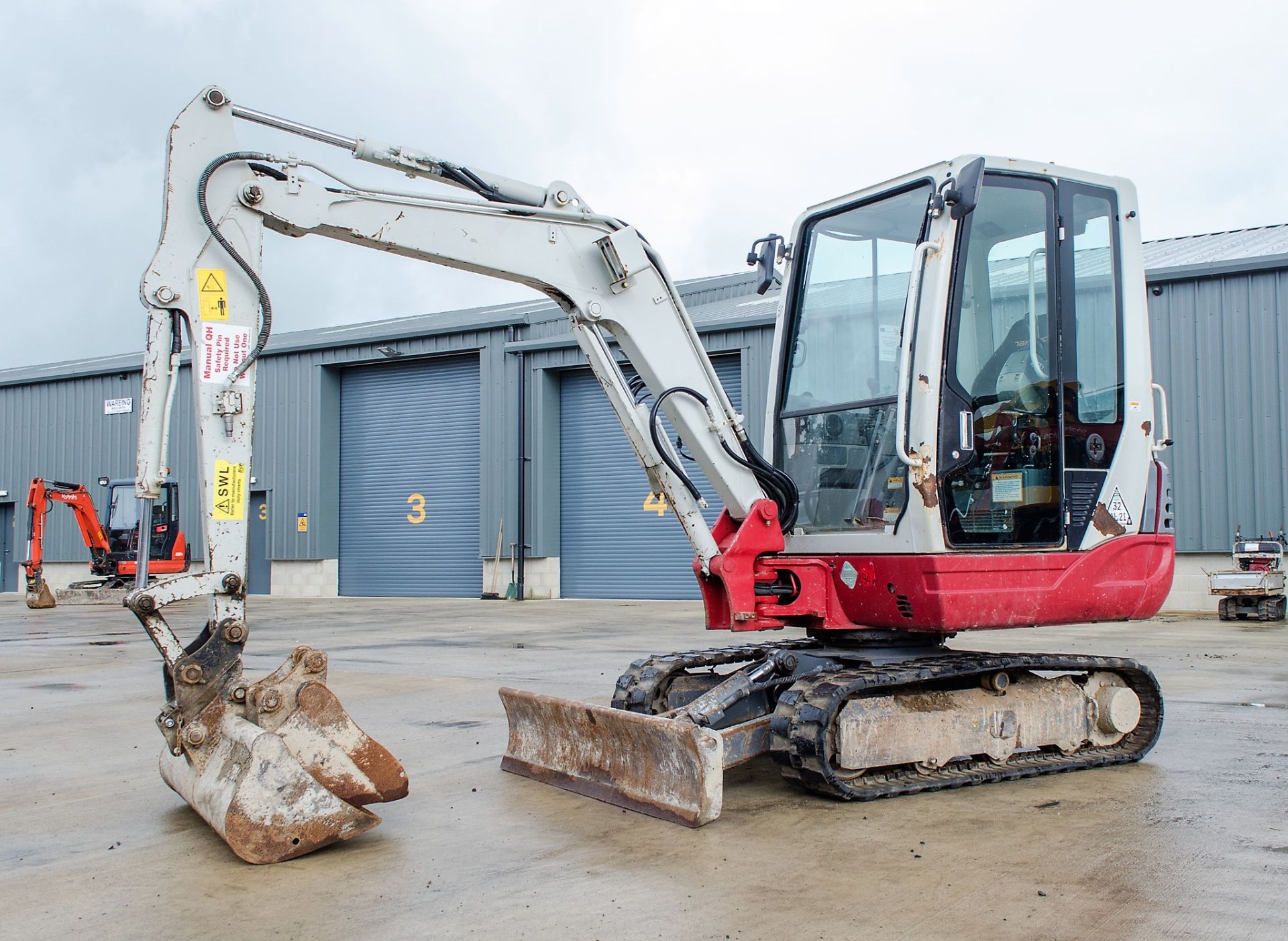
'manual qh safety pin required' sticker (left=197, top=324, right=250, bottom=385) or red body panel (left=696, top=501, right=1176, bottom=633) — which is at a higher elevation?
'manual qh safety pin required' sticker (left=197, top=324, right=250, bottom=385)

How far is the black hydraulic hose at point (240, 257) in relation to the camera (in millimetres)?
4926

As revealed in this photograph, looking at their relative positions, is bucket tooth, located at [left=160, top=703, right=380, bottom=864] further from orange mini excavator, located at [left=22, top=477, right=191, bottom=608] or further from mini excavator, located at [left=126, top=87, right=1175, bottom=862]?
orange mini excavator, located at [left=22, top=477, right=191, bottom=608]

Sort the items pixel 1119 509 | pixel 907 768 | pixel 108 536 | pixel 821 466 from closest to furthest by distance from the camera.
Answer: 1. pixel 907 768
2. pixel 1119 509
3. pixel 821 466
4. pixel 108 536

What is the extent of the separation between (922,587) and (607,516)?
1970 centimetres

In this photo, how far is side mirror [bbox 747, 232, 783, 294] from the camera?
22.1 feet

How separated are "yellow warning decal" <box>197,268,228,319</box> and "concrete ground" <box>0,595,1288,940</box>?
227 centimetres

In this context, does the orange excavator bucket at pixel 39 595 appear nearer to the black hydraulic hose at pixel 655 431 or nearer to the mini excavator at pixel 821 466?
the mini excavator at pixel 821 466

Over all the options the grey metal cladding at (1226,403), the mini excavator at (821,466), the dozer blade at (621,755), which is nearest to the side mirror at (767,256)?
the mini excavator at (821,466)

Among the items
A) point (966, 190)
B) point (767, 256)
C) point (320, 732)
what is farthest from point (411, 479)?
point (966, 190)

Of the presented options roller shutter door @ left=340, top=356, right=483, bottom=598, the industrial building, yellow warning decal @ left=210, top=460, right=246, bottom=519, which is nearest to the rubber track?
yellow warning decal @ left=210, top=460, right=246, bottom=519

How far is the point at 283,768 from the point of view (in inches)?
176

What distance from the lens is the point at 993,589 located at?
567 cm

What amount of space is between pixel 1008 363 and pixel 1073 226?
93cm

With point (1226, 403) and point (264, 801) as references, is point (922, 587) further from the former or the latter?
point (1226, 403)
